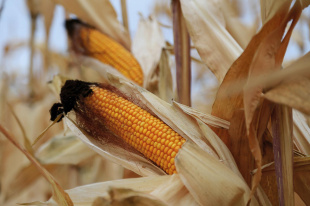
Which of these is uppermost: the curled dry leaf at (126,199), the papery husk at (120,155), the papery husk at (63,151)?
the curled dry leaf at (126,199)

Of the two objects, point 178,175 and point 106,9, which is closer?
point 178,175

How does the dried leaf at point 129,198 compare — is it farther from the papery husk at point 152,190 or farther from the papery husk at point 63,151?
the papery husk at point 63,151

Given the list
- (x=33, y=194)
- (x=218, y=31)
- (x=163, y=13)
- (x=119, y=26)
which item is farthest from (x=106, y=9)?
(x=163, y=13)

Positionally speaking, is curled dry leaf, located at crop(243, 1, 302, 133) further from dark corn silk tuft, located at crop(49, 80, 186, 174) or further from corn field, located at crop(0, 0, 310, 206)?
dark corn silk tuft, located at crop(49, 80, 186, 174)

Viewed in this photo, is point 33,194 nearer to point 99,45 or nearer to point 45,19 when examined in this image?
point 45,19

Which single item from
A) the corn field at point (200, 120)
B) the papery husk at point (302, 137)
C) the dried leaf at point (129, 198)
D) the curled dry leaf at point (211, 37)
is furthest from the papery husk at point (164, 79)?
the dried leaf at point (129, 198)
